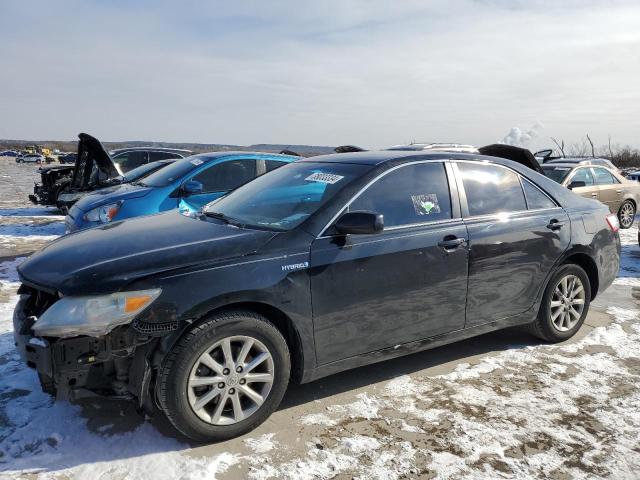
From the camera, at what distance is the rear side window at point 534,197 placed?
14.6 ft

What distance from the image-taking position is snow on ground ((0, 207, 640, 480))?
278cm

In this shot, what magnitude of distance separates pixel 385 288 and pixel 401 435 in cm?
91

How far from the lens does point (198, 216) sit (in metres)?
3.96

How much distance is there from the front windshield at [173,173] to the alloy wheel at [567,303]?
190 inches

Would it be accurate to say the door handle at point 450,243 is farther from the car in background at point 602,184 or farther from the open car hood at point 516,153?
the car in background at point 602,184

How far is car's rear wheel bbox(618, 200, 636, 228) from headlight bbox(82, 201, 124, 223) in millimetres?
10422

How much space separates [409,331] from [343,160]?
1378 millimetres

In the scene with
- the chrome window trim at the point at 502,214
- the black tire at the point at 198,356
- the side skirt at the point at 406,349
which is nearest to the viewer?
the black tire at the point at 198,356

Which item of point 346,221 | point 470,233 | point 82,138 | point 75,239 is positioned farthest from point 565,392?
point 82,138

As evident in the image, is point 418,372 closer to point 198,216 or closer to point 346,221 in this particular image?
point 346,221

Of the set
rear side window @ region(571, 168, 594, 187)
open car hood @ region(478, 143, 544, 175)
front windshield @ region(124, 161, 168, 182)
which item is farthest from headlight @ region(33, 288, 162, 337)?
rear side window @ region(571, 168, 594, 187)

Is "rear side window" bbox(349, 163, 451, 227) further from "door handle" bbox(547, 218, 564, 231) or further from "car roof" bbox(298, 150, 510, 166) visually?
"door handle" bbox(547, 218, 564, 231)

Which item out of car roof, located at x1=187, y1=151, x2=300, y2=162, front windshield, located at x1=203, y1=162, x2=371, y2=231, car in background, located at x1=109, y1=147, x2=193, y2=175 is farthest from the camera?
car in background, located at x1=109, y1=147, x2=193, y2=175

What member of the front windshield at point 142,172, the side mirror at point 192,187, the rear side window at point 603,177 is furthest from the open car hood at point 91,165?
the rear side window at point 603,177
